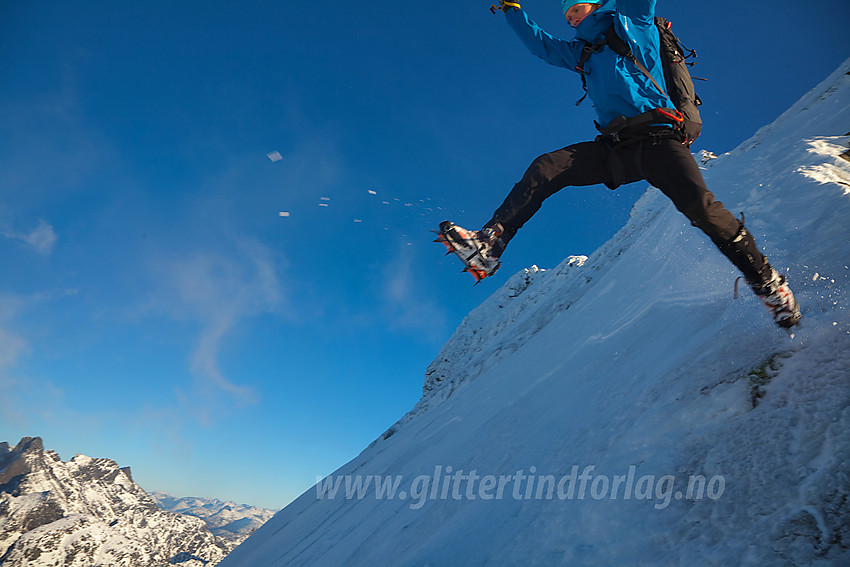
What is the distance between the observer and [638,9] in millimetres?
2900

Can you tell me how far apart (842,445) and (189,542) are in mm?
259799

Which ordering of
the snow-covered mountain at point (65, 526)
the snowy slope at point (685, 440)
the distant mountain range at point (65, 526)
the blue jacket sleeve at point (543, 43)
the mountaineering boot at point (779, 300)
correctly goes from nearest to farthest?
the snowy slope at point (685, 440), the mountaineering boot at point (779, 300), the blue jacket sleeve at point (543, 43), the snow-covered mountain at point (65, 526), the distant mountain range at point (65, 526)

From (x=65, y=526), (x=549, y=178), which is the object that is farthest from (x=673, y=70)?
(x=65, y=526)

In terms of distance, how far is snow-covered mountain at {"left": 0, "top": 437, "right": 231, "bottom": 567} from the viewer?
123 meters

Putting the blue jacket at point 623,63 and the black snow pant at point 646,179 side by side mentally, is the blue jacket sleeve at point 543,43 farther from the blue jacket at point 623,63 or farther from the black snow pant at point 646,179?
the black snow pant at point 646,179

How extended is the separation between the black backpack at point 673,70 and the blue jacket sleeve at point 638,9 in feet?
0.53

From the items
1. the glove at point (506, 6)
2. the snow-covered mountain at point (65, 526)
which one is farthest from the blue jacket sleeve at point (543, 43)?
the snow-covered mountain at point (65, 526)

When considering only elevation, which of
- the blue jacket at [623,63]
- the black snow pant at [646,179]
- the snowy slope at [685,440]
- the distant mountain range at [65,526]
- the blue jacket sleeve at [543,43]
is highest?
the distant mountain range at [65,526]

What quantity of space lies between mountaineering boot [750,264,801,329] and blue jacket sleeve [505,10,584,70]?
228 cm

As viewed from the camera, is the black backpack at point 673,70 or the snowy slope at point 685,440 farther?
the black backpack at point 673,70

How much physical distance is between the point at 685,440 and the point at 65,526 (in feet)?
625

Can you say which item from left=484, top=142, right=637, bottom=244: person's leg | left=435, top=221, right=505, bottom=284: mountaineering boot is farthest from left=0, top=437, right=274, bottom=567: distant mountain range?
left=484, top=142, right=637, bottom=244: person's leg

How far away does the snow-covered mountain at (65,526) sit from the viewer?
12331 cm

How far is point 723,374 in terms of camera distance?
8.12 ft
